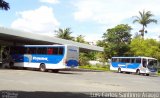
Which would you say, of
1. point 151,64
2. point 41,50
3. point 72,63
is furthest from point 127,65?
point 72,63

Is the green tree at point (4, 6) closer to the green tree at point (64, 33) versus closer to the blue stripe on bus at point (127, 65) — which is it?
the blue stripe on bus at point (127, 65)

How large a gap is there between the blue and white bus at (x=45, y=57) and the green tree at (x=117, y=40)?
40.5 meters

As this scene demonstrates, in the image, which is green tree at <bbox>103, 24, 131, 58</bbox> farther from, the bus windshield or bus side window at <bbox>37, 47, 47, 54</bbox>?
bus side window at <bbox>37, 47, 47, 54</bbox>

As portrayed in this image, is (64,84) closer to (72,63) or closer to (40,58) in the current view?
Answer: (72,63)

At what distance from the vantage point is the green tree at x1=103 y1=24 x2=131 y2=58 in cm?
7850

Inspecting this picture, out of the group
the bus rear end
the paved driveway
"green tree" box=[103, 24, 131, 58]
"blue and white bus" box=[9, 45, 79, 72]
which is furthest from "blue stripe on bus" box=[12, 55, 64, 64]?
"green tree" box=[103, 24, 131, 58]

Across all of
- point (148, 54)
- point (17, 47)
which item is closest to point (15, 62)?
point (17, 47)

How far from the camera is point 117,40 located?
80.0m

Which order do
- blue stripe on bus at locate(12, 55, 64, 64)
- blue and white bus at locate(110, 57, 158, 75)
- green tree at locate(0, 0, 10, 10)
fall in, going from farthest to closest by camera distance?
blue and white bus at locate(110, 57, 158, 75)
blue stripe on bus at locate(12, 55, 64, 64)
green tree at locate(0, 0, 10, 10)

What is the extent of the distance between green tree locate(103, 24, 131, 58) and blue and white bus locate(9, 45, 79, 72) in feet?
133

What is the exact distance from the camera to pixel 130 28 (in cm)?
8125

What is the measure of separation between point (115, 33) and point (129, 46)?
→ 15.8ft

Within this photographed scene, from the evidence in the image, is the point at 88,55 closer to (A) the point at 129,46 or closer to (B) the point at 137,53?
(A) the point at 129,46

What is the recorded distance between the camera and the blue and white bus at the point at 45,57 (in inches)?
1377
